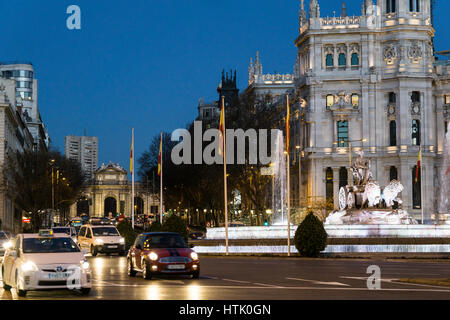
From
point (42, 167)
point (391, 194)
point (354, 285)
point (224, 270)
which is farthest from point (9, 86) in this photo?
point (354, 285)

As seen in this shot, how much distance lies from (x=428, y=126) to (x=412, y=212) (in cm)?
987

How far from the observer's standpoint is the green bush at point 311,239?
4072 cm

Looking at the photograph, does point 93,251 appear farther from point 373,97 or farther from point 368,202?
point 373,97

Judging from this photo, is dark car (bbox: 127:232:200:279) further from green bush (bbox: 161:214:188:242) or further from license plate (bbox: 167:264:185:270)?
green bush (bbox: 161:214:188:242)

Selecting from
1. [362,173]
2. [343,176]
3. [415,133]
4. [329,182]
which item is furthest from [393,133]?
[362,173]

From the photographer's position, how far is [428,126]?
94.3 meters

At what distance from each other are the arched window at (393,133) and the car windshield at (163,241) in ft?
229

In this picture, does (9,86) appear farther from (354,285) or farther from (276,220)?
(354,285)

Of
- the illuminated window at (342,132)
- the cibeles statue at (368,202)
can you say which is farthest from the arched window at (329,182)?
the cibeles statue at (368,202)

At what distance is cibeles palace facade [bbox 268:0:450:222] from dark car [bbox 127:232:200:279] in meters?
66.7

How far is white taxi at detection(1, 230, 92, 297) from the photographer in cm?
1991

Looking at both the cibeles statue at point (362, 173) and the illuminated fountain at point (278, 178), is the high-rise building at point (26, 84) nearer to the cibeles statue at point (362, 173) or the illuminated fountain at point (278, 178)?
the illuminated fountain at point (278, 178)

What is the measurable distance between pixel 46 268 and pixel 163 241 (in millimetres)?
7467

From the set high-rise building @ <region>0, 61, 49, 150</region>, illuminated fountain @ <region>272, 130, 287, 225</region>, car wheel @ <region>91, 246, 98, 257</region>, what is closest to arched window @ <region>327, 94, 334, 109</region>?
illuminated fountain @ <region>272, 130, 287, 225</region>
